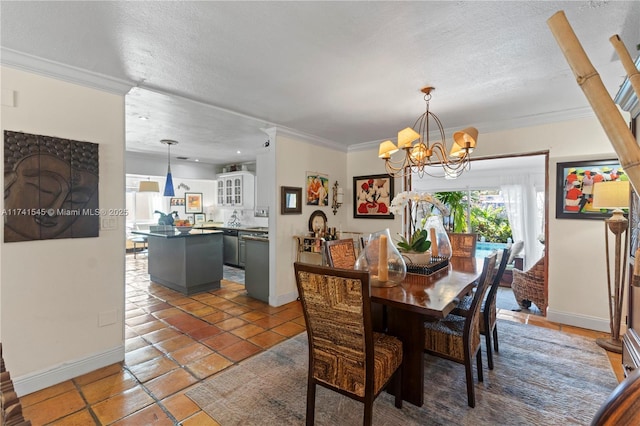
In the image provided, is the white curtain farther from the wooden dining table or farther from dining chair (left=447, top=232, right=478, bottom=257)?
the wooden dining table

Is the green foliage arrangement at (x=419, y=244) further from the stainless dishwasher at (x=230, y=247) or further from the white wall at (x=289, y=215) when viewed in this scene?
the stainless dishwasher at (x=230, y=247)

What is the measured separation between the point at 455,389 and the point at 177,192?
7.83 m

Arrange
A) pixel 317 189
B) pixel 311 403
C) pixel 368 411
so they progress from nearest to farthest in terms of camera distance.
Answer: pixel 368 411 < pixel 311 403 < pixel 317 189

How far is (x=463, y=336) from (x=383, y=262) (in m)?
0.70

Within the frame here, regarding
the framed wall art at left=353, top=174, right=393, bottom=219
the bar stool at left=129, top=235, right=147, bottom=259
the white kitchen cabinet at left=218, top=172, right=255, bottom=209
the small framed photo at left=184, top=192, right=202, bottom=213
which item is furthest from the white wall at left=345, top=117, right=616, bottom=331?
the bar stool at left=129, top=235, right=147, bottom=259

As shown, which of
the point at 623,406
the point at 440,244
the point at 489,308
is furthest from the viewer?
the point at 440,244

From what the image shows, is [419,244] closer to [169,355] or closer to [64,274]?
[169,355]

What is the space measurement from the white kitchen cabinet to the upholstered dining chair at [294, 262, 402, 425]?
5274 mm

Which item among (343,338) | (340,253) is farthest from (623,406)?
(340,253)

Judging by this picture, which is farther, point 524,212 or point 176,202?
point 176,202

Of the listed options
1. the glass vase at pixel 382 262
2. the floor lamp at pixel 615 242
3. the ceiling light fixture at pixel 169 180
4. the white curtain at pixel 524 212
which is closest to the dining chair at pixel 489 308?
the glass vase at pixel 382 262

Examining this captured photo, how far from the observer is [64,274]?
7.38 ft

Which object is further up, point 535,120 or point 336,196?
point 535,120

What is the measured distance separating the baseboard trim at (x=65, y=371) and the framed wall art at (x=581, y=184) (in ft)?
15.5
